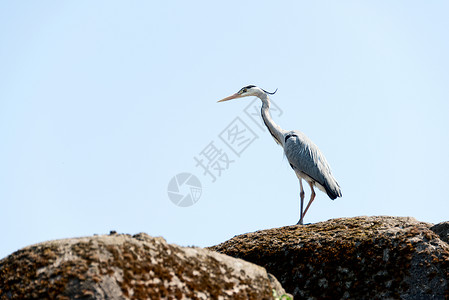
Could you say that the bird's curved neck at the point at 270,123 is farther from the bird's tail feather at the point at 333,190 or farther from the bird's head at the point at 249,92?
the bird's tail feather at the point at 333,190

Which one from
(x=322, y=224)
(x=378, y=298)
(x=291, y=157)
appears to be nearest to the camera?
(x=378, y=298)

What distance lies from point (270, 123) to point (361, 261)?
9.06 metres

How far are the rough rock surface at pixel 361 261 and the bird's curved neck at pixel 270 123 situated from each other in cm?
788

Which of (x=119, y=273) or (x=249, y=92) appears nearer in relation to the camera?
(x=119, y=273)

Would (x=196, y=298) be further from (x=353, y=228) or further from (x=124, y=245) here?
(x=353, y=228)

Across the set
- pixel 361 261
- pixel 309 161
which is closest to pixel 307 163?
pixel 309 161

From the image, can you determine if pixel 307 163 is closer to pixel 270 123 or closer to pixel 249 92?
Answer: pixel 270 123

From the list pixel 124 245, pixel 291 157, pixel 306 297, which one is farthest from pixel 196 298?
pixel 291 157

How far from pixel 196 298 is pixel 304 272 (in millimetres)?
3228

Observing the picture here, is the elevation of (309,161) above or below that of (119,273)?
above

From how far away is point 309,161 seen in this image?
1449 centimetres

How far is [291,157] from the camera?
14.9 meters

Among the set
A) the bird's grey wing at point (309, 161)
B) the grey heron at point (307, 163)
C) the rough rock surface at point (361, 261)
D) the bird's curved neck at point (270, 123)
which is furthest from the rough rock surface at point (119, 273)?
the bird's curved neck at point (270, 123)

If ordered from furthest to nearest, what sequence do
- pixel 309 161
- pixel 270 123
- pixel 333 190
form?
pixel 270 123, pixel 309 161, pixel 333 190
